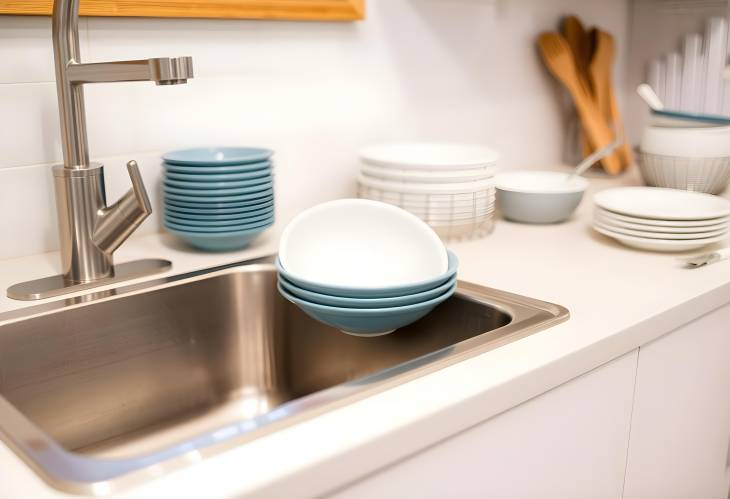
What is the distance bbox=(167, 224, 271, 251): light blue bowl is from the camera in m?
1.12

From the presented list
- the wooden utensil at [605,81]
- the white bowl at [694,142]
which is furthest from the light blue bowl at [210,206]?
the wooden utensil at [605,81]

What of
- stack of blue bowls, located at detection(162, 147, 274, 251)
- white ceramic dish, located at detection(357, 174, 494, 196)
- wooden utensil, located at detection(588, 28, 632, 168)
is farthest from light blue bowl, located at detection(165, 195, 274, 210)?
wooden utensil, located at detection(588, 28, 632, 168)

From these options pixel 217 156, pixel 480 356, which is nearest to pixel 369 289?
pixel 480 356

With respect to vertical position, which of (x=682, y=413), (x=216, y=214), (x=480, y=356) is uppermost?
(x=216, y=214)

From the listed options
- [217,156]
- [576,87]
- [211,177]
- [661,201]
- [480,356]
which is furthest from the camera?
[576,87]

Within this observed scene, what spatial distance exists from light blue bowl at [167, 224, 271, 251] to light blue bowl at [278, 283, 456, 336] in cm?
23

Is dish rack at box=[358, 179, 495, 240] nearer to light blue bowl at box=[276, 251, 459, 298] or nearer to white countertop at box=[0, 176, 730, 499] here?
white countertop at box=[0, 176, 730, 499]

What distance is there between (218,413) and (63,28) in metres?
0.56

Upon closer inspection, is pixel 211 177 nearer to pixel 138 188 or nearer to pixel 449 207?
pixel 138 188

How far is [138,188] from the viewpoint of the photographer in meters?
0.99

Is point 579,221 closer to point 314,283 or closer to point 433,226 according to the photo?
point 433,226

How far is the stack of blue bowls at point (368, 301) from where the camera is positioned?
0.86m

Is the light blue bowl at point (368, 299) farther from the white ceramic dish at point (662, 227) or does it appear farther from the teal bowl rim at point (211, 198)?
the white ceramic dish at point (662, 227)

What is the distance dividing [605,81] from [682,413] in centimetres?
112
